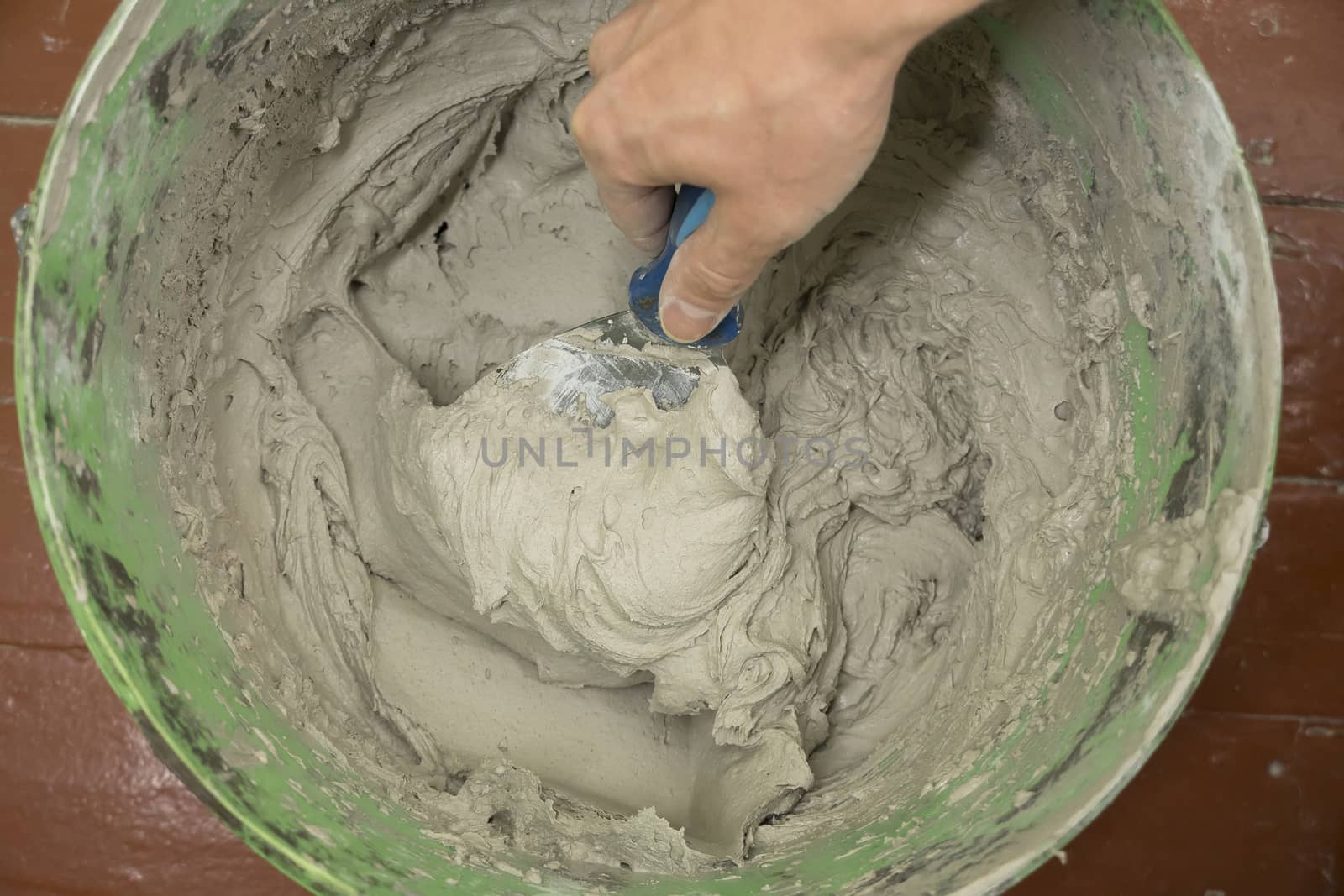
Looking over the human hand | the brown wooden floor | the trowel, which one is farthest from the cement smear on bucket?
the brown wooden floor

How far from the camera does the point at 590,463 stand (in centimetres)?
119

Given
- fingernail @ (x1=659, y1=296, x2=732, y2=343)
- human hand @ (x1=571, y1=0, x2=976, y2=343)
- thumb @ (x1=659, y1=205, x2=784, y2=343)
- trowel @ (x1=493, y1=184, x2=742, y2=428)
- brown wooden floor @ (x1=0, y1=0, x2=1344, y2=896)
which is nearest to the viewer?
human hand @ (x1=571, y1=0, x2=976, y2=343)

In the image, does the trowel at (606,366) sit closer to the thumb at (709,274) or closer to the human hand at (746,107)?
the thumb at (709,274)

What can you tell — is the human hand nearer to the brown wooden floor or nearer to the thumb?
the thumb

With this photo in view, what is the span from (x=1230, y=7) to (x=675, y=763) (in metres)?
1.52

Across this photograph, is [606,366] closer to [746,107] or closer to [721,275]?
[721,275]

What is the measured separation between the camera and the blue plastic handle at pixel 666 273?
37.1 inches

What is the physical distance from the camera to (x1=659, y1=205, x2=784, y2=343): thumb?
0.85 metres

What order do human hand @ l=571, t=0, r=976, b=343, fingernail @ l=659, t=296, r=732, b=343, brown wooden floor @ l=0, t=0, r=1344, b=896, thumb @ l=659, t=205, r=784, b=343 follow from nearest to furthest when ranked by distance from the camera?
1. human hand @ l=571, t=0, r=976, b=343
2. thumb @ l=659, t=205, r=784, b=343
3. fingernail @ l=659, t=296, r=732, b=343
4. brown wooden floor @ l=0, t=0, r=1344, b=896

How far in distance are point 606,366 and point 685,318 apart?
23cm

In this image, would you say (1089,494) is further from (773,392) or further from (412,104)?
(412,104)

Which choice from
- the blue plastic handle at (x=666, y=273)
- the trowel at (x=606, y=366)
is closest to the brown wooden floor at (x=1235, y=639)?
the trowel at (x=606, y=366)

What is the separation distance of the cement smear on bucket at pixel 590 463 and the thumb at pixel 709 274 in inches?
5.4

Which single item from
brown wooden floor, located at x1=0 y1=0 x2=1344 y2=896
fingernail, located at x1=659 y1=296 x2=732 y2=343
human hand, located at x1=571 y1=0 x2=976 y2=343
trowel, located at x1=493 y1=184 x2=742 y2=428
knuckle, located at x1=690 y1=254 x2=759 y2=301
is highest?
human hand, located at x1=571 y1=0 x2=976 y2=343
